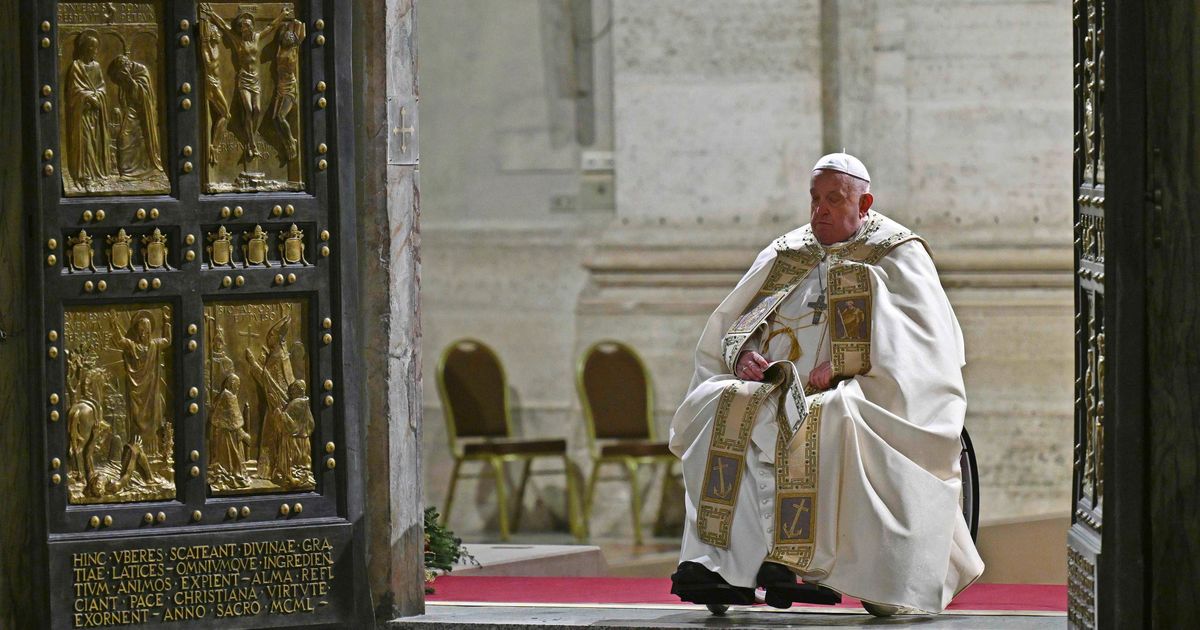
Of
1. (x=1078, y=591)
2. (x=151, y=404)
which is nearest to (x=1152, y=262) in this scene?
(x=1078, y=591)

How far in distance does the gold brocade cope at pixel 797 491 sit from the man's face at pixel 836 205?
2.01 feet

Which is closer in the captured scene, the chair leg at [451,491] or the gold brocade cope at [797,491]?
the gold brocade cope at [797,491]

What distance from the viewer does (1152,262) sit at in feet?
18.7

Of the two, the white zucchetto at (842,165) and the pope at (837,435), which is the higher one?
the white zucchetto at (842,165)

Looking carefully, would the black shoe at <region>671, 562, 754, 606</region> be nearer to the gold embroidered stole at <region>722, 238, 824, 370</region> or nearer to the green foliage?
the gold embroidered stole at <region>722, 238, 824, 370</region>

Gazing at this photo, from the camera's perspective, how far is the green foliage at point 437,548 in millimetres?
7590

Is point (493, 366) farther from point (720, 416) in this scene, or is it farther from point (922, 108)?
point (720, 416)

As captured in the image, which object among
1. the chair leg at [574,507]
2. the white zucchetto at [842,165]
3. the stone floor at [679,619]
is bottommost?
the chair leg at [574,507]

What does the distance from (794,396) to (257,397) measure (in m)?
1.83

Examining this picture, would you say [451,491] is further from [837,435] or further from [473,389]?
[837,435]

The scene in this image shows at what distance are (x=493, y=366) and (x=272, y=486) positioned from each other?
5200 mm

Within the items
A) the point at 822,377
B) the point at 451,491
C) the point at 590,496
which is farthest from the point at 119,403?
the point at 590,496

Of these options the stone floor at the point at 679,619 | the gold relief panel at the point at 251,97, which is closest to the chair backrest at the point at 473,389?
the stone floor at the point at 679,619

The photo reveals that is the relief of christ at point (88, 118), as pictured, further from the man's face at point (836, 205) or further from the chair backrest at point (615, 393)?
the chair backrest at point (615, 393)
